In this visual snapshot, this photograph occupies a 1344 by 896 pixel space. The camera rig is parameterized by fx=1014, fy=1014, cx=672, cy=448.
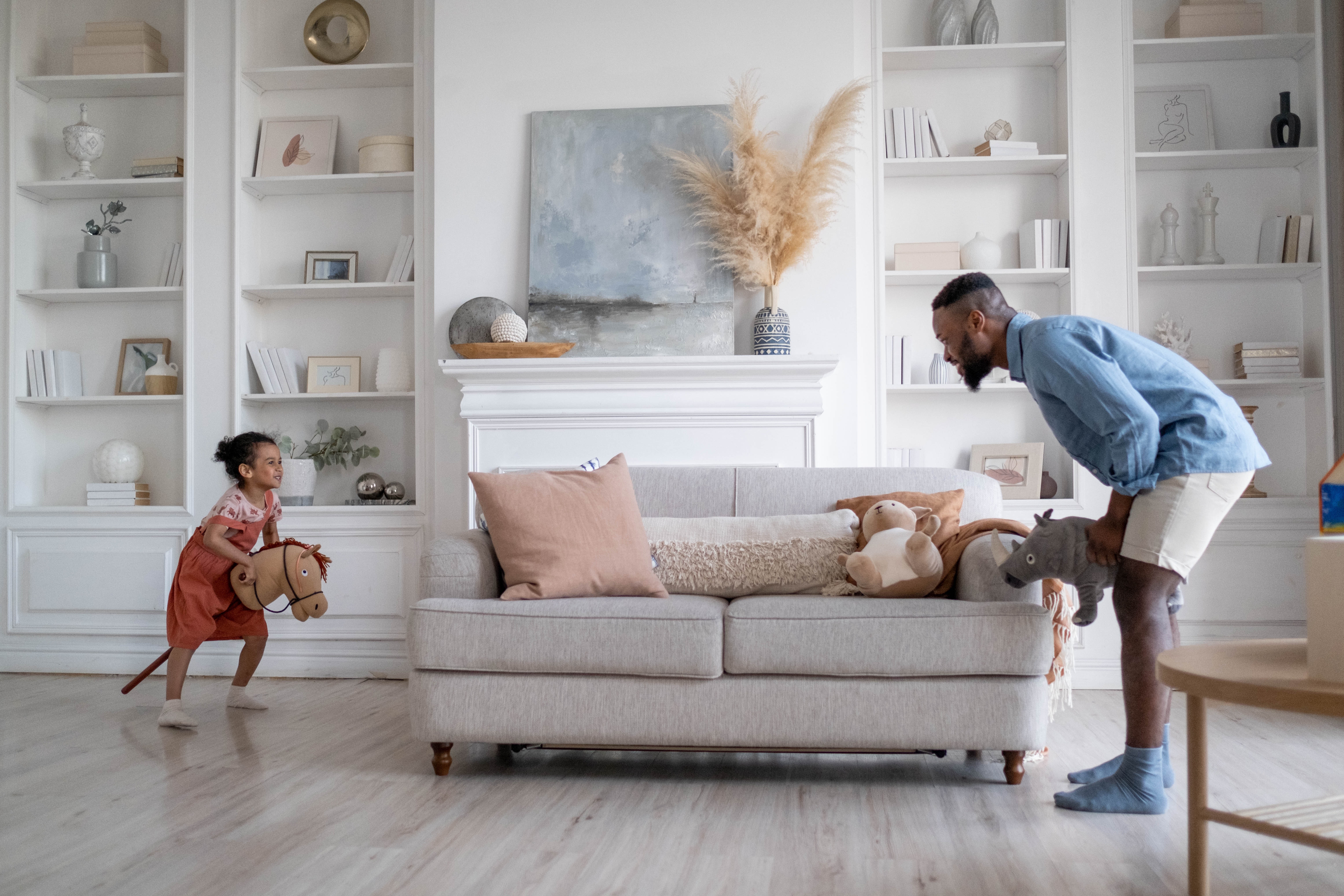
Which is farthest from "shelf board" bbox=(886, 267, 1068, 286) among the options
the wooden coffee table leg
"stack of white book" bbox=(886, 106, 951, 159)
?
the wooden coffee table leg

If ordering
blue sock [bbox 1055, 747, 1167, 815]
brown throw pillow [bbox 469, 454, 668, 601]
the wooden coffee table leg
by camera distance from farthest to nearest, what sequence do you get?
brown throw pillow [bbox 469, 454, 668, 601] → blue sock [bbox 1055, 747, 1167, 815] → the wooden coffee table leg

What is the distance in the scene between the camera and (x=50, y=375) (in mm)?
4320

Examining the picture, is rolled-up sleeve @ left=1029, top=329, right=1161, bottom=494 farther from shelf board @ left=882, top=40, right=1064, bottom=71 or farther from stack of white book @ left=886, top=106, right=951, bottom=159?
shelf board @ left=882, top=40, right=1064, bottom=71

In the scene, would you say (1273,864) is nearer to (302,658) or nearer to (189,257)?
(302,658)

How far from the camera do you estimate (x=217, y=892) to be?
1777 millimetres

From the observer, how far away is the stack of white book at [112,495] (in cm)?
420

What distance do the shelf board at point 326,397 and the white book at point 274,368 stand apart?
32mm

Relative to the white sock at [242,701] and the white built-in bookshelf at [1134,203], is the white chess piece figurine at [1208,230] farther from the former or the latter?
the white sock at [242,701]

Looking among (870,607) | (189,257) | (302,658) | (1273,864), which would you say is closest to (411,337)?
(189,257)

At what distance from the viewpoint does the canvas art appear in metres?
3.82

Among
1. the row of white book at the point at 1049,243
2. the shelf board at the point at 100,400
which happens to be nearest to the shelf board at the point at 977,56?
the row of white book at the point at 1049,243

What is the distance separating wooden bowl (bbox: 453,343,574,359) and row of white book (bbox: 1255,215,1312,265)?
2687 millimetres

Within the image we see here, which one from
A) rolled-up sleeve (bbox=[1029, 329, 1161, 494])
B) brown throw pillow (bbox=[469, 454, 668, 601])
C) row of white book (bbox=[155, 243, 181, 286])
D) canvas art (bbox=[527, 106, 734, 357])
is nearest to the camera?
rolled-up sleeve (bbox=[1029, 329, 1161, 494])

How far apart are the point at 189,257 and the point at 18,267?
0.83m
